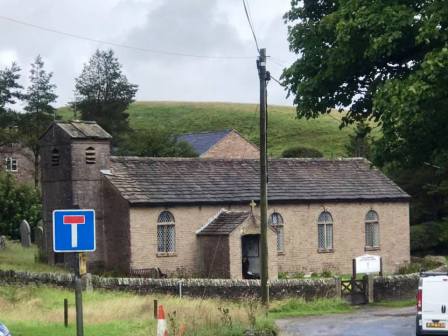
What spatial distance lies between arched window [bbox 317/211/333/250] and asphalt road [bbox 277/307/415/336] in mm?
13559

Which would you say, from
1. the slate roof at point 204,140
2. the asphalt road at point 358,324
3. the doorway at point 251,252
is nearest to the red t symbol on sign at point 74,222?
the asphalt road at point 358,324

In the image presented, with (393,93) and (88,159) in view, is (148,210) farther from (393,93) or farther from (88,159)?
(393,93)

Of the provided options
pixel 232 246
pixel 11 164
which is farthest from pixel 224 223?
pixel 11 164

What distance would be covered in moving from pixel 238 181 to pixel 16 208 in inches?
856

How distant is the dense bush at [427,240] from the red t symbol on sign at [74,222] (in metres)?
45.4

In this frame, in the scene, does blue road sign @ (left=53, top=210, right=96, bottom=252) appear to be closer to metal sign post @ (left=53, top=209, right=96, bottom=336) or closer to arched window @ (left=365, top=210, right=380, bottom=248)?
metal sign post @ (left=53, top=209, right=96, bottom=336)

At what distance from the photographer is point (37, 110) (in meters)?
88.5

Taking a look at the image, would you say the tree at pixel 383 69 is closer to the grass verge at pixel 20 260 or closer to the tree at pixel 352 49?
the tree at pixel 352 49

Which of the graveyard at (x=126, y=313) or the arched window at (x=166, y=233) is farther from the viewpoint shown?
the arched window at (x=166, y=233)

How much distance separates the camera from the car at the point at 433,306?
2302 cm

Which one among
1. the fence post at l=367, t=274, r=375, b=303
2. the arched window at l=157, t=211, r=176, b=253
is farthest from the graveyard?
the arched window at l=157, t=211, r=176, b=253

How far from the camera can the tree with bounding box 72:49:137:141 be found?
96188 millimetres

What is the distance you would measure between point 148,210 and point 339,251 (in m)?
12.2

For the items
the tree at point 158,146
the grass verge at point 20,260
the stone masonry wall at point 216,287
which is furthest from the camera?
the tree at point 158,146
